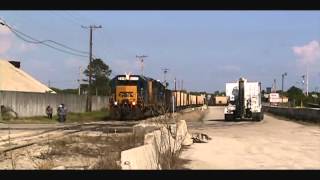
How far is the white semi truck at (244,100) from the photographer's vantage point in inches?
1929

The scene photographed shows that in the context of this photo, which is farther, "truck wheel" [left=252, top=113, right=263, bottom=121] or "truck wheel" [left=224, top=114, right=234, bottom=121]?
"truck wheel" [left=224, top=114, right=234, bottom=121]

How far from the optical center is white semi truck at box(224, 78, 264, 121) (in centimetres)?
4900

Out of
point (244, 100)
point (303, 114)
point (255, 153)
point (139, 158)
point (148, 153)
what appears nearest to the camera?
point (139, 158)

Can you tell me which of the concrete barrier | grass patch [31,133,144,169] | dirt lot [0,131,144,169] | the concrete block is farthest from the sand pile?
the concrete block

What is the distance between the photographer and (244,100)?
49750 millimetres

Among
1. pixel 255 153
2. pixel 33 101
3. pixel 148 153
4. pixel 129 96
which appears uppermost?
pixel 129 96

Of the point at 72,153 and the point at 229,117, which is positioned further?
the point at 229,117

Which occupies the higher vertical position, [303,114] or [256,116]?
[303,114]

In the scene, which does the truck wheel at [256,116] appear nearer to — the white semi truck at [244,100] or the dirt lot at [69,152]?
the white semi truck at [244,100]

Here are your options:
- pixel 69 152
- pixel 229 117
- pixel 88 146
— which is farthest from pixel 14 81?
pixel 69 152

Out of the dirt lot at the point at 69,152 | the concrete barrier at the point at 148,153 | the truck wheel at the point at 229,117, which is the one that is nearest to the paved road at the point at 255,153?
the concrete barrier at the point at 148,153

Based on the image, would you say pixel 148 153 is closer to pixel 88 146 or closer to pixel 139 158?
pixel 139 158

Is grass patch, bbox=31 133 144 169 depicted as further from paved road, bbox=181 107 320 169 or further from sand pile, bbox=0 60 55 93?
sand pile, bbox=0 60 55 93
